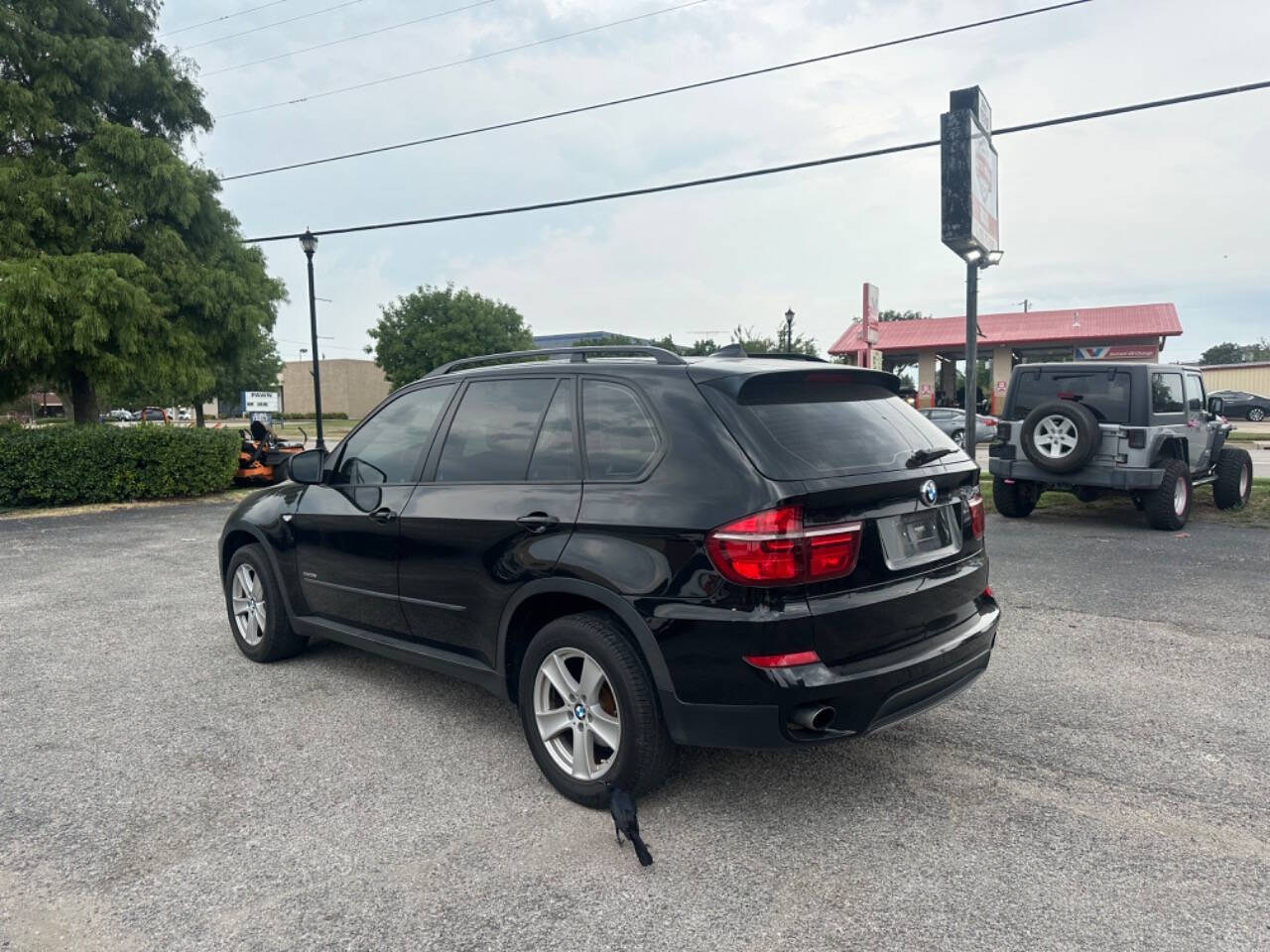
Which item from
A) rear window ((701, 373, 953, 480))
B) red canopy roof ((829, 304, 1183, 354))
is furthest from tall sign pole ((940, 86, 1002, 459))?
red canopy roof ((829, 304, 1183, 354))

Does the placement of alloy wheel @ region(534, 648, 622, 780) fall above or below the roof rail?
below

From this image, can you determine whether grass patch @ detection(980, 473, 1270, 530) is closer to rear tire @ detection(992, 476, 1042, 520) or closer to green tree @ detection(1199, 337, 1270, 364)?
rear tire @ detection(992, 476, 1042, 520)

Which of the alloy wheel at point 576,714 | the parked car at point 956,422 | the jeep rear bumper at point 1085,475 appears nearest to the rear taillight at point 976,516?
the alloy wheel at point 576,714

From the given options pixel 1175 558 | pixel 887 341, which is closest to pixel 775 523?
pixel 1175 558

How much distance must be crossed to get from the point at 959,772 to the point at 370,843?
2.29m

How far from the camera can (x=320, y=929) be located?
2596mm

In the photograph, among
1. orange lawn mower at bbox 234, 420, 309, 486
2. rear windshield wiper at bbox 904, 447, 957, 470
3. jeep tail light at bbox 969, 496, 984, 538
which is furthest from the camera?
orange lawn mower at bbox 234, 420, 309, 486

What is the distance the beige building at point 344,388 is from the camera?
242 ft

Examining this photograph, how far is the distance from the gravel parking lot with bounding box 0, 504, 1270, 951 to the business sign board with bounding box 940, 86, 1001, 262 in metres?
7.18

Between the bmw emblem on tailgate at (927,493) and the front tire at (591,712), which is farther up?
the bmw emblem on tailgate at (927,493)

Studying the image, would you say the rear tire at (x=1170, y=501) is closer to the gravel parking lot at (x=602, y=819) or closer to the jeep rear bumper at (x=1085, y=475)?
the jeep rear bumper at (x=1085, y=475)

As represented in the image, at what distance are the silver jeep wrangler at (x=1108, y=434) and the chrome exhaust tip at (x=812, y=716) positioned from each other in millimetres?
7921

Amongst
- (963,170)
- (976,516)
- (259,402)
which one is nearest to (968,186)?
(963,170)

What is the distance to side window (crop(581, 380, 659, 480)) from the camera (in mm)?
3312
